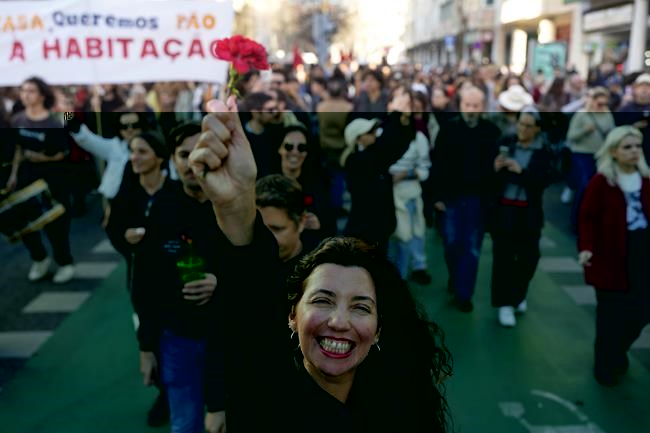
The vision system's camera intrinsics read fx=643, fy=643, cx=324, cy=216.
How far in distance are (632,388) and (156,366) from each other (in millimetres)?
3254

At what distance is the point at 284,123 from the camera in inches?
236

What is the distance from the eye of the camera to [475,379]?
15.2 feet

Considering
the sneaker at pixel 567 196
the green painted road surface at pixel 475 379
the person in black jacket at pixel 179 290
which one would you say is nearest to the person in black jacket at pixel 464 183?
the green painted road surface at pixel 475 379

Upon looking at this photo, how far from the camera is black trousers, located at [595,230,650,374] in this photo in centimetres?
446

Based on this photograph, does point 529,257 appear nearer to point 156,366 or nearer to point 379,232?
point 379,232

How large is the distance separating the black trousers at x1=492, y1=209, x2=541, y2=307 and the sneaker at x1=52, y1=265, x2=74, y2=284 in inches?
171

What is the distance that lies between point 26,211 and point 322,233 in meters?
3.76

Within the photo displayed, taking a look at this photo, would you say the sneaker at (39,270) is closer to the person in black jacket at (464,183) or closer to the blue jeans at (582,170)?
the person in black jacket at (464,183)

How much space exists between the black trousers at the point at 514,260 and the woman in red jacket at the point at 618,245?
84cm

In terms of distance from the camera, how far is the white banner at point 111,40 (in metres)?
6.40

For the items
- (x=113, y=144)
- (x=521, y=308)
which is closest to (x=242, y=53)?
(x=113, y=144)

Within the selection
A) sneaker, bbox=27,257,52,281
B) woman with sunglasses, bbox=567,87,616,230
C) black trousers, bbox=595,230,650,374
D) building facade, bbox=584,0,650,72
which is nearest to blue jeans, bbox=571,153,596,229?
woman with sunglasses, bbox=567,87,616,230

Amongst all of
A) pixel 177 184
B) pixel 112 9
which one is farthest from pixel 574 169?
A: pixel 177 184

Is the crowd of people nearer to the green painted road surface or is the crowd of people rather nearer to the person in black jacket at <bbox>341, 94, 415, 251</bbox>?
the person in black jacket at <bbox>341, 94, 415, 251</bbox>
